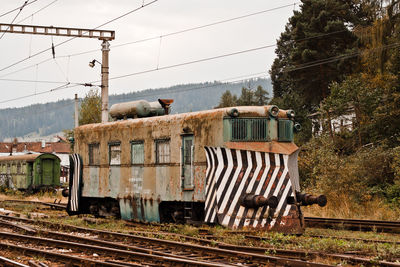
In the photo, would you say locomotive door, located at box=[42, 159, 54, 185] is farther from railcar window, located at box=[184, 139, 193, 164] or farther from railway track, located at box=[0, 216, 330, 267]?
railcar window, located at box=[184, 139, 193, 164]

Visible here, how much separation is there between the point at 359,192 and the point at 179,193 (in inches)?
356

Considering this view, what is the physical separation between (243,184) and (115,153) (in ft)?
18.2

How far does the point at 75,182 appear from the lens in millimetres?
19906

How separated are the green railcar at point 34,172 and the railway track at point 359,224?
84.0 ft

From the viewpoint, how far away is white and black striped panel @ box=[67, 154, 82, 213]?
1975 cm

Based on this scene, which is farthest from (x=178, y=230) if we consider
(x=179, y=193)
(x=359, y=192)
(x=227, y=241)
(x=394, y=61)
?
(x=394, y=61)

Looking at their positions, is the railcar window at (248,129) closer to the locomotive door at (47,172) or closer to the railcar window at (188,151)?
the railcar window at (188,151)

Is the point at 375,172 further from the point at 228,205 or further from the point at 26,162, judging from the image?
the point at 26,162

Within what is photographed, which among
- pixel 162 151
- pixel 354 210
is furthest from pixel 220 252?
pixel 354 210

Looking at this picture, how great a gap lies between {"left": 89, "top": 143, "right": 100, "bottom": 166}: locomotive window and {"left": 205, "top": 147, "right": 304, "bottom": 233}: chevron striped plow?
5.59 m

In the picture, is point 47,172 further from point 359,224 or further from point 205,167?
point 359,224

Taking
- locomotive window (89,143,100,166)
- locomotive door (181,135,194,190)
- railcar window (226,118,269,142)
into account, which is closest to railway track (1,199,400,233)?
railcar window (226,118,269,142)

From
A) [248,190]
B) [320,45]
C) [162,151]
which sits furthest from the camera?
[320,45]

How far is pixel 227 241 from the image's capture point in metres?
12.4
